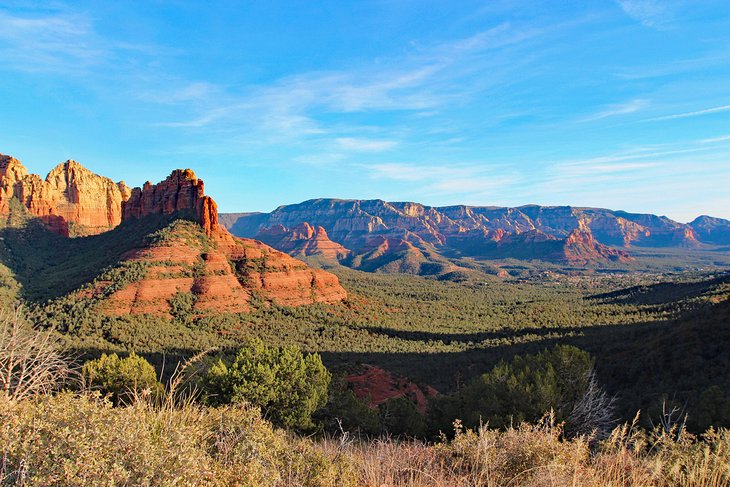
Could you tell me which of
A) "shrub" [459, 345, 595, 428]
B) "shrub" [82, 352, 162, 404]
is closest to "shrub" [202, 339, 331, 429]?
"shrub" [82, 352, 162, 404]

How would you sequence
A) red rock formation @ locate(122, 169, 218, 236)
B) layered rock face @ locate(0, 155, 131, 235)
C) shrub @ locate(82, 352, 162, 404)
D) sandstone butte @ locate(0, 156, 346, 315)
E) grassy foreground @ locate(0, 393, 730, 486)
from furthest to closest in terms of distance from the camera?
1. layered rock face @ locate(0, 155, 131, 235)
2. red rock formation @ locate(122, 169, 218, 236)
3. sandstone butte @ locate(0, 156, 346, 315)
4. shrub @ locate(82, 352, 162, 404)
5. grassy foreground @ locate(0, 393, 730, 486)

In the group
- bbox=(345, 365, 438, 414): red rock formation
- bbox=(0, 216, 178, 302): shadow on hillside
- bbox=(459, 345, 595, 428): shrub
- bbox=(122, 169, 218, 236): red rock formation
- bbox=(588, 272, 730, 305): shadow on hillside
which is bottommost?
bbox=(345, 365, 438, 414): red rock formation

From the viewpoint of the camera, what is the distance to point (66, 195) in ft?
349

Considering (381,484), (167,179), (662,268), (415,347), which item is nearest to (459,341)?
(415,347)

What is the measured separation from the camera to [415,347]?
53.6 metres

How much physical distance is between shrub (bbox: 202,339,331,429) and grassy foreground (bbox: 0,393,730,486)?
1233cm

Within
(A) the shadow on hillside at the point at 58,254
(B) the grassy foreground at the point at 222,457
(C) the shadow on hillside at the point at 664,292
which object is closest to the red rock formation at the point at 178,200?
(A) the shadow on hillside at the point at 58,254

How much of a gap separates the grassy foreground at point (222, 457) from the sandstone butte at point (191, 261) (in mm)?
49070

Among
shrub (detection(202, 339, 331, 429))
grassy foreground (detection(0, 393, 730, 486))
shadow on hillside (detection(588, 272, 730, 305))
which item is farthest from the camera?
shadow on hillside (detection(588, 272, 730, 305))

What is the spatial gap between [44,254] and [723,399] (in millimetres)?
99105

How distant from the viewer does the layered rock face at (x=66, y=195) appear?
88.8 m

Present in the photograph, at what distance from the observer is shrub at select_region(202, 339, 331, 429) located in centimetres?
1788

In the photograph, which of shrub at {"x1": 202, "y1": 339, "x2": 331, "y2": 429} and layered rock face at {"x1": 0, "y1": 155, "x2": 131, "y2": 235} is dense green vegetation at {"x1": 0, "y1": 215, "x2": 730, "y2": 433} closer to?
shrub at {"x1": 202, "y1": 339, "x2": 331, "y2": 429}

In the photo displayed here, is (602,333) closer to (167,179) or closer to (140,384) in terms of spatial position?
(140,384)
